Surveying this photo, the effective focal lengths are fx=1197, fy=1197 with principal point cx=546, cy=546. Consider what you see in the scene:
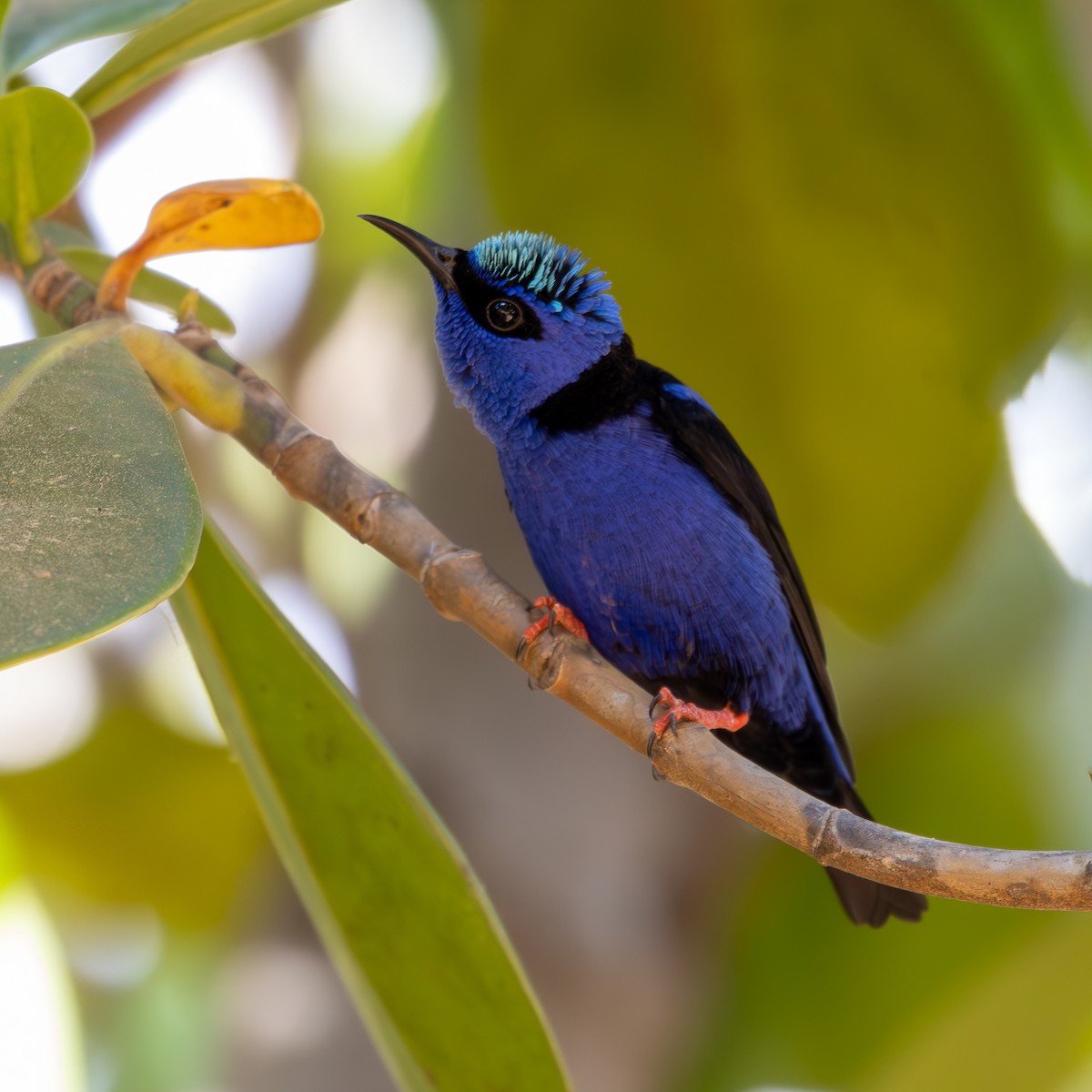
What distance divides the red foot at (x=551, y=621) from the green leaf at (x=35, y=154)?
97 centimetres

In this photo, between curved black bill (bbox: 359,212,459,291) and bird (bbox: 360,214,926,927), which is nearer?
curved black bill (bbox: 359,212,459,291)

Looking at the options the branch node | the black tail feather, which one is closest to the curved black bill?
the branch node

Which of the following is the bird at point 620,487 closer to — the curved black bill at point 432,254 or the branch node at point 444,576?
the curved black bill at point 432,254

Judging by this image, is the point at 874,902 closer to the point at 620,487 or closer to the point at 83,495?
the point at 620,487

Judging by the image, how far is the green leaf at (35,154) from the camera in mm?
1725

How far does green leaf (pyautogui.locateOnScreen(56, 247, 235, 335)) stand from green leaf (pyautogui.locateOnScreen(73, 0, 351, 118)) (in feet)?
0.79

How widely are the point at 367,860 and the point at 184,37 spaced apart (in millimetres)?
1402

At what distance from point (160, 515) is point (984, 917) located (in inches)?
105

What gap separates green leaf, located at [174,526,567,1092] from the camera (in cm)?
186

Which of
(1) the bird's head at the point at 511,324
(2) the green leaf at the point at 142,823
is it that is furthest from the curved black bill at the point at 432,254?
(2) the green leaf at the point at 142,823

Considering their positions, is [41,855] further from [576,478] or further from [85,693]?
[576,478]

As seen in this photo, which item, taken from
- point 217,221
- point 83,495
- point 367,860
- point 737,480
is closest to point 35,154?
point 217,221

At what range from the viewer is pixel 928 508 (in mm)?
2764

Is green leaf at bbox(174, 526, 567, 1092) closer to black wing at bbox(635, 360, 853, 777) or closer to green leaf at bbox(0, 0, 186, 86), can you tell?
green leaf at bbox(0, 0, 186, 86)
